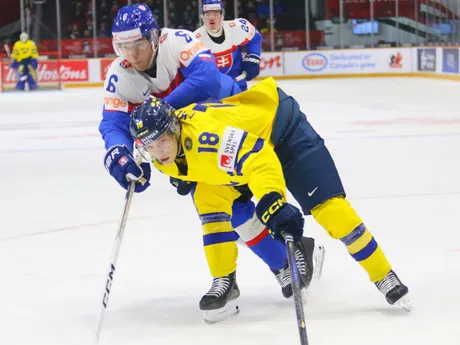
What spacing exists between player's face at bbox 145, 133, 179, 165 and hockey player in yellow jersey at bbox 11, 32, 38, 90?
16.1 m

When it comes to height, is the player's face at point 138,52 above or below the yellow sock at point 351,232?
above

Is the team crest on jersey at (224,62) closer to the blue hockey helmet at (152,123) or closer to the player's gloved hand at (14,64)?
the blue hockey helmet at (152,123)

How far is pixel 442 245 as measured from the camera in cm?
436

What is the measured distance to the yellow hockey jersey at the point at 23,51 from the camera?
1850cm

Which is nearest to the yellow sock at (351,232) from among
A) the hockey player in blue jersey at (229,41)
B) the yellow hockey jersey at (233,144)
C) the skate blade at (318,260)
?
the yellow hockey jersey at (233,144)

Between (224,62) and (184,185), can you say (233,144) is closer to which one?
(184,185)

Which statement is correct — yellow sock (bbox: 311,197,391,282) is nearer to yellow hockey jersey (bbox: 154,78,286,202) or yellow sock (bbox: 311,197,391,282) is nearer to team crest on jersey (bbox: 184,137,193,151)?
yellow hockey jersey (bbox: 154,78,286,202)

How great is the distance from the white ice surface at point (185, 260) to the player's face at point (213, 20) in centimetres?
123

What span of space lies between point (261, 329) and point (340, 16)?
61.4ft

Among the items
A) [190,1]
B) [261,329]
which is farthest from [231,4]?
[261,329]

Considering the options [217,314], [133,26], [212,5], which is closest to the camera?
[217,314]

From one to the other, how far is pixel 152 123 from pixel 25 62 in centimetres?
1622

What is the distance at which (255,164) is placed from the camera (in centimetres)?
289

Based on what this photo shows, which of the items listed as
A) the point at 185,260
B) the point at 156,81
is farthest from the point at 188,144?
the point at 185,260
